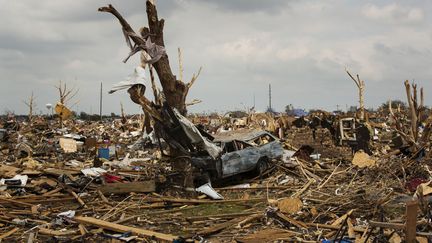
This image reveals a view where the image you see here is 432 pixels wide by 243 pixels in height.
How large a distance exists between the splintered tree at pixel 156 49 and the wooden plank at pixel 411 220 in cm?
714

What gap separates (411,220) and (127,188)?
7.58m

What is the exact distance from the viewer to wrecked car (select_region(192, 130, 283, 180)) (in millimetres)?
12898

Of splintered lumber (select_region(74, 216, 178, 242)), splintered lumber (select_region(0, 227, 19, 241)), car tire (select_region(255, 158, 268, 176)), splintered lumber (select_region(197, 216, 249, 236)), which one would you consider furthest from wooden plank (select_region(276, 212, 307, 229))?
car tire (select_region(255, 158, 268, 176))

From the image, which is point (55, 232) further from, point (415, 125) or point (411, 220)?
point (415, 125)

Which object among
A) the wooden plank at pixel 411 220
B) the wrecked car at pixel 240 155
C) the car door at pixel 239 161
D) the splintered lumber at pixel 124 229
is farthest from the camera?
the car door at pixel 239 161

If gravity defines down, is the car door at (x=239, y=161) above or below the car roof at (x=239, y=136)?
below

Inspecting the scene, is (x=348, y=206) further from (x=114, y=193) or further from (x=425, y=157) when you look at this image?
(x=114, y=193)

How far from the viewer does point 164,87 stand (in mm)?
11914

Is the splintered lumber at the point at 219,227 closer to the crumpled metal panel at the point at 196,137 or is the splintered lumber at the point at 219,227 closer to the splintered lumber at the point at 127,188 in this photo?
the crumpled metal panel at the point at 196,137

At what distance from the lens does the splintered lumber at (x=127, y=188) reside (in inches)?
465

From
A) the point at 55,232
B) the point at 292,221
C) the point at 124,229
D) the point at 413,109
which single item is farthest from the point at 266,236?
the point at 413,109

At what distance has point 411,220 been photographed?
5.79m

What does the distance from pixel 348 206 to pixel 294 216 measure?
3.53ft

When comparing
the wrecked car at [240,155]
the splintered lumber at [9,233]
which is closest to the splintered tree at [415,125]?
the wrecked car at [240,155]
